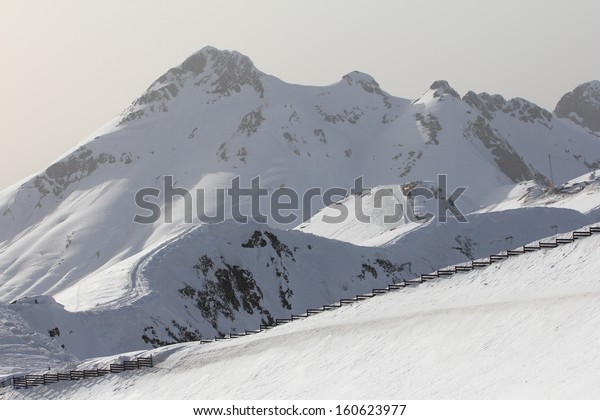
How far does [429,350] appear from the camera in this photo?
61.0 metres

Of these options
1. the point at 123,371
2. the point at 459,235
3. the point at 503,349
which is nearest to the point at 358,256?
the point at 459,235

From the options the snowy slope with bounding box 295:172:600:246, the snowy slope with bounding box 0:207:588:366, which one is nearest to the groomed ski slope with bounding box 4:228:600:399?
the snowy slope with bounding box 0:207:588:366

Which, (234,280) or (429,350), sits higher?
(234,280)

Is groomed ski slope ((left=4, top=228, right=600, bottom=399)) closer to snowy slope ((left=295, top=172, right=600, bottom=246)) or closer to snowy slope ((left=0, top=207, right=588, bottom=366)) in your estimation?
snowy slope ((left=0, top=207, right=588, bottom=366))

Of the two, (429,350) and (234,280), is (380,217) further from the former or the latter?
(429,350)

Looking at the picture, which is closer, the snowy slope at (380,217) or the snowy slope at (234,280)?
the snowy slope at (234,280)

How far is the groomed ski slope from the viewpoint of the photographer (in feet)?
174

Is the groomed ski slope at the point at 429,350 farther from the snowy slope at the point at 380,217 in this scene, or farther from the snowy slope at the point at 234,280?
the snowy slope at the point at 380,217

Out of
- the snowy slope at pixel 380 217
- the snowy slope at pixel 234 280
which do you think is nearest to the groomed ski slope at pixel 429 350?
the snowy slope at pixel 234 280

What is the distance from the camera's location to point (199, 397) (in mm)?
64188

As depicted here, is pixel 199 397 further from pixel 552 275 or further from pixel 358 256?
pixel 358 256

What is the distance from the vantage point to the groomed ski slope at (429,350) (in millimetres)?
53031

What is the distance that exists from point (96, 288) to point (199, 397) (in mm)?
60926

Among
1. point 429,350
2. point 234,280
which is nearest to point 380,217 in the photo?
point 234,280
